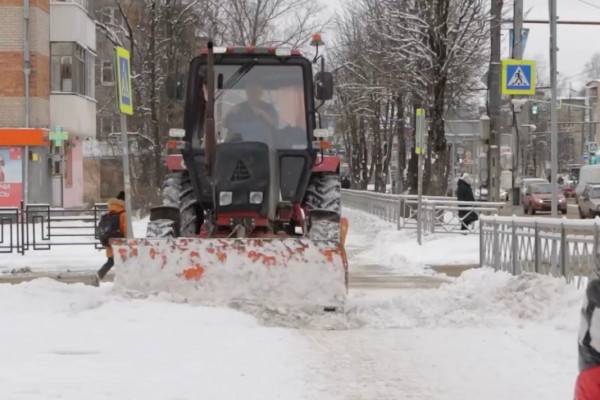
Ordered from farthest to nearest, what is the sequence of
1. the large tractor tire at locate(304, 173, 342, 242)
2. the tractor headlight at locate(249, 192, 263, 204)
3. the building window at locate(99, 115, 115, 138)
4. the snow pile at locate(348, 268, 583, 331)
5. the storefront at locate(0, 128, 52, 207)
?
the building window at locate(99, 115, 115, 138), the storefront at locate(0, 128, 52, 207), the large tractor tire at locate(304, 173, 342, 242), the tractor headlight at locate(249, 192, 263, 204), the snow pile at locate(348, 268, 583, 331)

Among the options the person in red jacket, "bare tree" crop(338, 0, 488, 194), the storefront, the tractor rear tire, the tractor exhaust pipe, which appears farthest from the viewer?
the storefront

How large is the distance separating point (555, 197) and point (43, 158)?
19912 millimetres

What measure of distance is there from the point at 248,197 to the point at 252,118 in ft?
3.70

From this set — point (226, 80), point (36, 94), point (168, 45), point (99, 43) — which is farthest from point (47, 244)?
point (99, 43)

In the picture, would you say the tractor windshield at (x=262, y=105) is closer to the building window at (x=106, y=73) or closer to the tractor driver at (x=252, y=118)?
the tractor driver at (x=252, y=118)

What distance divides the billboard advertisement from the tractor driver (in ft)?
Result: 72.0

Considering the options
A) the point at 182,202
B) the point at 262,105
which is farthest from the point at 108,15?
the point at 262,105

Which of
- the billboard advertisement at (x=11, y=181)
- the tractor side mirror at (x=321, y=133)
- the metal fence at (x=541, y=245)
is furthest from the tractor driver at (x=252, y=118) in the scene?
the billboard advertisement at (x=11, y=181)

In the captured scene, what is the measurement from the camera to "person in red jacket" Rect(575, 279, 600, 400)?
11.2 feet

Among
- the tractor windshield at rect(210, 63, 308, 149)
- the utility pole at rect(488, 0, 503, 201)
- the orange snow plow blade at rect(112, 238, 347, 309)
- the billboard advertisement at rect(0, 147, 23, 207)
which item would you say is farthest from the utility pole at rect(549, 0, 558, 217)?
the billboard advertisement at rect(0, 147, 23, 207)

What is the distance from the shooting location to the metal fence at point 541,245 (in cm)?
1068

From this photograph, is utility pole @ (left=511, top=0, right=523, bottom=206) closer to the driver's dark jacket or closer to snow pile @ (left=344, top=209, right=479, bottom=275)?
snow pile @ (left=344, top=209, right=479, bottom=275)

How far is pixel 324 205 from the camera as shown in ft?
38.2

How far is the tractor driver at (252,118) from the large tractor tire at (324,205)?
106 cm
